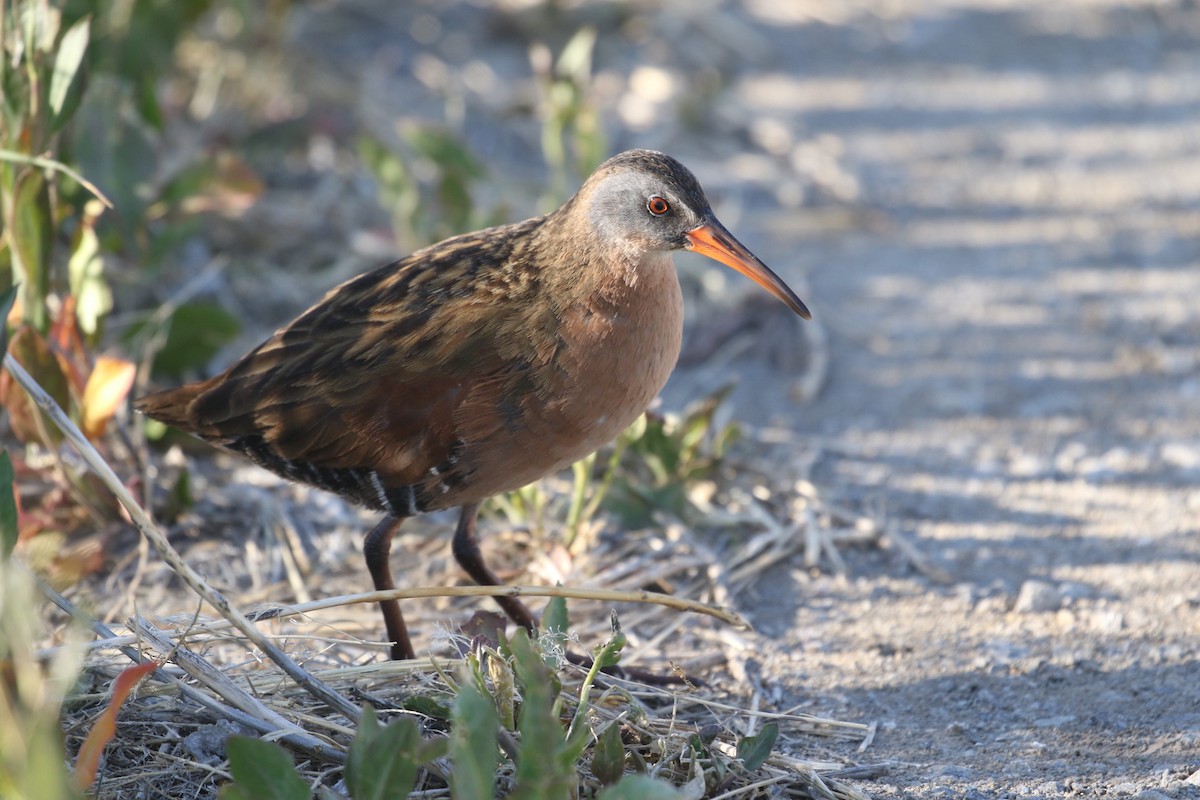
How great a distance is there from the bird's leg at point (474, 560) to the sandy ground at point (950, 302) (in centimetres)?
62

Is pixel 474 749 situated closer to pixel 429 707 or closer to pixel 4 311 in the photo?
pixel 429 707

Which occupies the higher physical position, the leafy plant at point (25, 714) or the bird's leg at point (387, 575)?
the leafy plant at point (25, 714)

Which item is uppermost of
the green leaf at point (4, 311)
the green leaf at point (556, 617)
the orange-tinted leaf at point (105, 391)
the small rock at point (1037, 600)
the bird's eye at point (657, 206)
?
the bird's eye at point (657, 206)

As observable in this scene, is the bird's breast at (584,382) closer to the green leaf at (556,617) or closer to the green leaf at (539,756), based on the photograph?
the green leaf at (556,617)

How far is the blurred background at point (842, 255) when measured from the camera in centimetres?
343

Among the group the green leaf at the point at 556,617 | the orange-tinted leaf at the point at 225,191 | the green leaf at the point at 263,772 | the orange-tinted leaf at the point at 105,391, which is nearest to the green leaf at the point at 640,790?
the green leaf at the point at 263,772

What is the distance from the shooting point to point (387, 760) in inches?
87.6

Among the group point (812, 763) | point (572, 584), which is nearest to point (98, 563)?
point (572, 584)

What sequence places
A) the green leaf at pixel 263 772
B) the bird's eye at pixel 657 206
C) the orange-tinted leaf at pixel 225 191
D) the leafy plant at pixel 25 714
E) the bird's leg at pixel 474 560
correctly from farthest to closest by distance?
1. the orange-tinted leaf at pixel 225 191
2. the bird's leg at pixel 474 560
3. the bird's eye at pixel 657 206
4. the green leaf at pixel 263 772
5. the leafy plant at pixel 25 714

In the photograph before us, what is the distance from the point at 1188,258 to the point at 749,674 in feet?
10.6

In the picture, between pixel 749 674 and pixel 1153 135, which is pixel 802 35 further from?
pixel 749 674

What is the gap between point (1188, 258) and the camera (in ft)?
17.9

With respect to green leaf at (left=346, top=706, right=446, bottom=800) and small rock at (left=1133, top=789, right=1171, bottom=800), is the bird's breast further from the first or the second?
small rock at (left=1133, top=789, right=1171, bottom=800)

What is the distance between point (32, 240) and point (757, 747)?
7.68 feet
